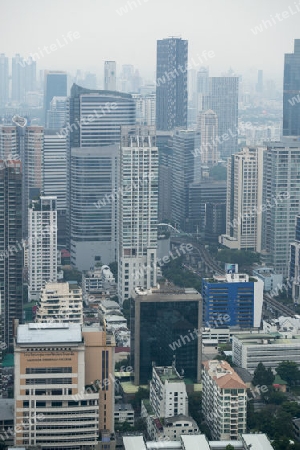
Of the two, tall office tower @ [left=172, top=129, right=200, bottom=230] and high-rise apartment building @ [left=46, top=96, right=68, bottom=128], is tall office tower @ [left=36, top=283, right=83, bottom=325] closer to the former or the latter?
tall office tower @ [left=172, top=129, right=200, bottom=230]

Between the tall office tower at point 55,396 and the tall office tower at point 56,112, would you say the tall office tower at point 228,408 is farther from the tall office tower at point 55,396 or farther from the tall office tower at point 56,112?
the tall office tower at point 56,112

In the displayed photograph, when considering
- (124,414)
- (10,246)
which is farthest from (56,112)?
(124,414)

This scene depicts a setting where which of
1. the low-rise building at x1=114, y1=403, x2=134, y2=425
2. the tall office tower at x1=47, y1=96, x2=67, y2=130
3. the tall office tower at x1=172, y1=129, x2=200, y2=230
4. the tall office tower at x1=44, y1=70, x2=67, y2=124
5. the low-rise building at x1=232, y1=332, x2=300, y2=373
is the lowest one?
the low-rise building at x1=114, y1=403, x2=134, y2=425

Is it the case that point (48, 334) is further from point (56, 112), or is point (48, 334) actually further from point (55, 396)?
point (56, 112)

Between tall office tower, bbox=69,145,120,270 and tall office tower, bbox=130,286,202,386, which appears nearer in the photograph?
tall office tower, bbox=130,286,202,386

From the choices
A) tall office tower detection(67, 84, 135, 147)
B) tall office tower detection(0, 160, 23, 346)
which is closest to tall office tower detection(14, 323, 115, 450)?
tall office tower detection(0, 160, 23, 346)

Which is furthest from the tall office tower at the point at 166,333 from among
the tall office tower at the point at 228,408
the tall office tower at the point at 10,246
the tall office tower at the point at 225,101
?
the tall office tower at the point at 225,101

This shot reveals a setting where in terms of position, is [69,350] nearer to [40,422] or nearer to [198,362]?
[40,422]

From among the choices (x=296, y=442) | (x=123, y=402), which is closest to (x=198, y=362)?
(x=123, y=402)
